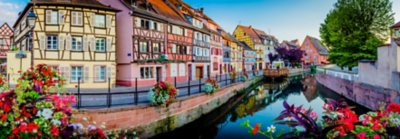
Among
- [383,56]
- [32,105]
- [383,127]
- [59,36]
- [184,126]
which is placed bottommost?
[184,126]

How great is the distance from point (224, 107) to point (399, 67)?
1172cm


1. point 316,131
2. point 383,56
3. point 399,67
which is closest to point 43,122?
point 316,131

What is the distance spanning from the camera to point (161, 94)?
12656 millimetres

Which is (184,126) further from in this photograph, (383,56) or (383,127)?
(383,56)

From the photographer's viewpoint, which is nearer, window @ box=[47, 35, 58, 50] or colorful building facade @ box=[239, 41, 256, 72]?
window @ box=[47, 35, 58, 50]

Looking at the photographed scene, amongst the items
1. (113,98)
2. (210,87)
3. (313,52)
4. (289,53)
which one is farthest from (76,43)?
(313,52)

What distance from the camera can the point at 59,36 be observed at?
63.5 ft

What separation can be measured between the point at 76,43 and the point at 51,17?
97.5 inches

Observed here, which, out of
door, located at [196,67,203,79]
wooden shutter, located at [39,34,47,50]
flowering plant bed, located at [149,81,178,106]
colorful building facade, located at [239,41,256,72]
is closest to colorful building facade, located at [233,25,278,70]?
colorful building facade, located at [239,41,256,72]

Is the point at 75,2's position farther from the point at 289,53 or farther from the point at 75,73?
the point at 289,53

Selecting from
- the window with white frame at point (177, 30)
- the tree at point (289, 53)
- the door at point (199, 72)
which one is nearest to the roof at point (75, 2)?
the window with white frame at point (177, 30)

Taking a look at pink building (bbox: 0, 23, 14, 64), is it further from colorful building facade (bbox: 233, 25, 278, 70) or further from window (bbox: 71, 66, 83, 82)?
colorful building facade (bbox: 233, 25, 278, 70)

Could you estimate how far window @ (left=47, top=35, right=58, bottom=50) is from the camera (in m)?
19.3

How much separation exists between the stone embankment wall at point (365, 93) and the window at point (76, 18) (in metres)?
19.6
